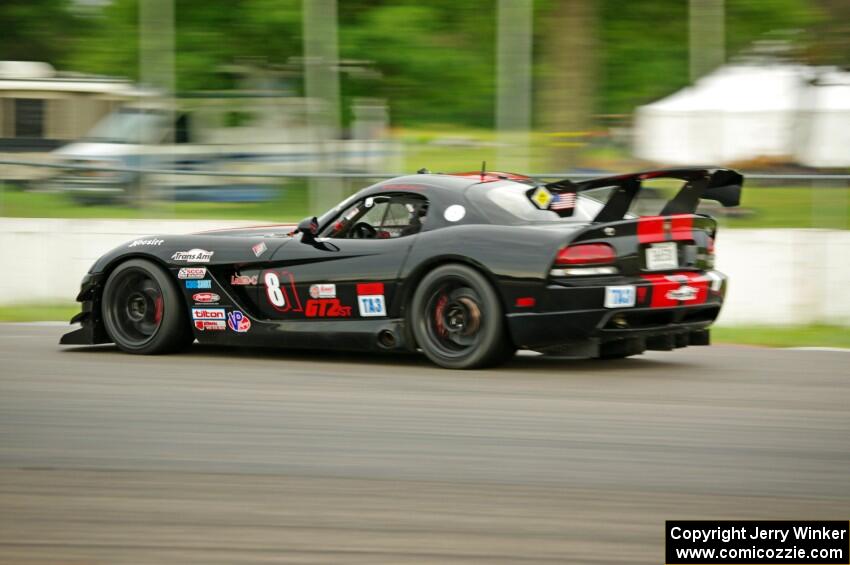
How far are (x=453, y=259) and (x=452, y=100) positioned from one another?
9761 millimetres

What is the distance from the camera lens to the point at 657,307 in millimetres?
7379

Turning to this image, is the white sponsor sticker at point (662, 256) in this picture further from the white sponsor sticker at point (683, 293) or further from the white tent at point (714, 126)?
the white tent at point (714, 126)

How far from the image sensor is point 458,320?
7.70 meters

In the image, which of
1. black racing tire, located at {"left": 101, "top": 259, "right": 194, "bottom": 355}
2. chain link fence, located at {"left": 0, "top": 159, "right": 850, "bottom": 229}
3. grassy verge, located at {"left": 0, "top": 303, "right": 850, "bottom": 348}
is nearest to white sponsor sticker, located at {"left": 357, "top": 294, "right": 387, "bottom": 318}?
black racing tire, located at {"left": 101, "top": 259, "right": 194, "bottom": 355}

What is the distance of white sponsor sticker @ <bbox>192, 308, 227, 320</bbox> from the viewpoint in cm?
848

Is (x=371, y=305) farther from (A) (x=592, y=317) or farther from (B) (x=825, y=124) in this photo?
(B) (x=825, y=124)

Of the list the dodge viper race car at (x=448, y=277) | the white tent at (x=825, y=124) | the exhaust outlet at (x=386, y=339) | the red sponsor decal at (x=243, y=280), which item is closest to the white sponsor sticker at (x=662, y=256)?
the dodge viper race car at (x=448, y=277)

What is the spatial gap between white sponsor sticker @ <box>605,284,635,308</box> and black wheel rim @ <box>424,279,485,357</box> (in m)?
0.84

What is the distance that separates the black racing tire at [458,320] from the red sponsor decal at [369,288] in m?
0.24

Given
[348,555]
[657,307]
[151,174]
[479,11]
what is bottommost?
[348,555]

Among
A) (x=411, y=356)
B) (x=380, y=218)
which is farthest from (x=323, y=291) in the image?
(x=411, y=356)

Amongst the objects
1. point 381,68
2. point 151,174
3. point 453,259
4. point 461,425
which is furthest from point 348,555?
point 381,68

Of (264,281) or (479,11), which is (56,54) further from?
A: (264,281)

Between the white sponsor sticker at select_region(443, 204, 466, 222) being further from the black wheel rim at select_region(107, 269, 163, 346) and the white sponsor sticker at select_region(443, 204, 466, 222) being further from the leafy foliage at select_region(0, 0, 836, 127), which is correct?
the leafy foliage at select_region(0, 0, 836, 127)
